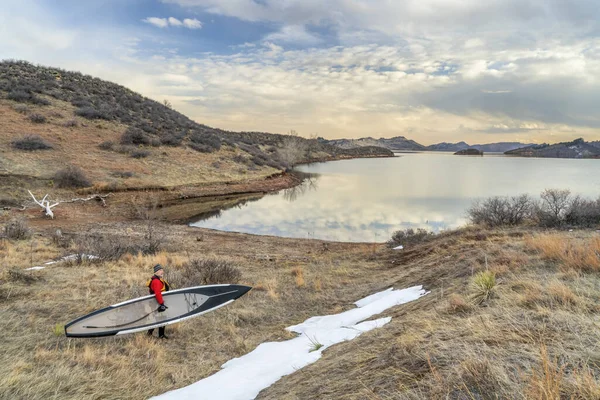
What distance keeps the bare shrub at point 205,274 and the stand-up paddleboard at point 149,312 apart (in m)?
1.63

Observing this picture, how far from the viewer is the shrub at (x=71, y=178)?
2494 centimetres

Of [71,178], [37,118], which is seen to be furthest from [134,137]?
[71,178]

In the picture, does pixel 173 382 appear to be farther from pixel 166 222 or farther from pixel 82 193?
pixel 82 193

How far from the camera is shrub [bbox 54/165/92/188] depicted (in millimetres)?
24938

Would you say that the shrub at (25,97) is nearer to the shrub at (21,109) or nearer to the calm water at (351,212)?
the shrub at (21,109)

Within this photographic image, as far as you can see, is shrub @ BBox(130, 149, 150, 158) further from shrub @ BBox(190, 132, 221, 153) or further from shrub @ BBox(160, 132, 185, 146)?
shrub @ BBox(190, 132, 221, 153)

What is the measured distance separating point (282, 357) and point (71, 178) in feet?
89.6

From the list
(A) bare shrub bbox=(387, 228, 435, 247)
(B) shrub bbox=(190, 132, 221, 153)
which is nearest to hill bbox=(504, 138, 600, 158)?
(B) shrub bbox=(190, 132, 221, 153)

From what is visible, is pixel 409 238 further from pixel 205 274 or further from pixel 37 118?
pixel 37 118

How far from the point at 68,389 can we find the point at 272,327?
12.3 feet

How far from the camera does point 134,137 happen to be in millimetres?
37188

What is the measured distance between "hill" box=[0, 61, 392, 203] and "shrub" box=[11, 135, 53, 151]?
7cm

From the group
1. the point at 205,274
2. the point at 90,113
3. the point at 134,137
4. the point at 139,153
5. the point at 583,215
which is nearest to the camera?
the point at 205,274

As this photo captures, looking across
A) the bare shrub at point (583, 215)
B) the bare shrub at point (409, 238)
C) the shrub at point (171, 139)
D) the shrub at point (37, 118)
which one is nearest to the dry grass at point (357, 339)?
the bare shrub at point (409, 238)
